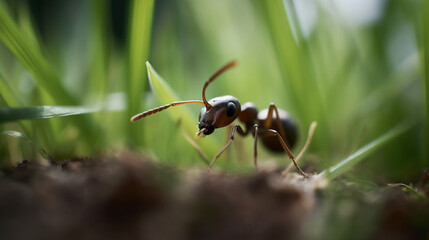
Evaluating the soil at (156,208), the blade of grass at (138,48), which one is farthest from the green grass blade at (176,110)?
the soil at (156,208)

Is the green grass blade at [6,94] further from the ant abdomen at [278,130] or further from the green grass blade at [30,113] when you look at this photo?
the ant abdomen at [278,130]

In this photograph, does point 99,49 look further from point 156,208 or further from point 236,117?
point 156,208

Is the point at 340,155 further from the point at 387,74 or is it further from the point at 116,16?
the point at 116,16

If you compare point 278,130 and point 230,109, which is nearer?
point 230,109

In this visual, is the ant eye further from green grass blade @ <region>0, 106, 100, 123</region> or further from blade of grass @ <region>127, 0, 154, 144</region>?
green grass blade @ <region>0, 106, 100, 123</region>

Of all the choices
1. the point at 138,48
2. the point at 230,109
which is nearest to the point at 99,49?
the point at 138,48

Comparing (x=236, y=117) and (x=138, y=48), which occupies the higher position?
(x=138, y=48)

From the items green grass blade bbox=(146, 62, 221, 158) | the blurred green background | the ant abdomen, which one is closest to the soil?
the blurred green background

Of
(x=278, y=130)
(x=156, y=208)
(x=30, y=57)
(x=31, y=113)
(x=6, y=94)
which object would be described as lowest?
(x=278, y=130)
